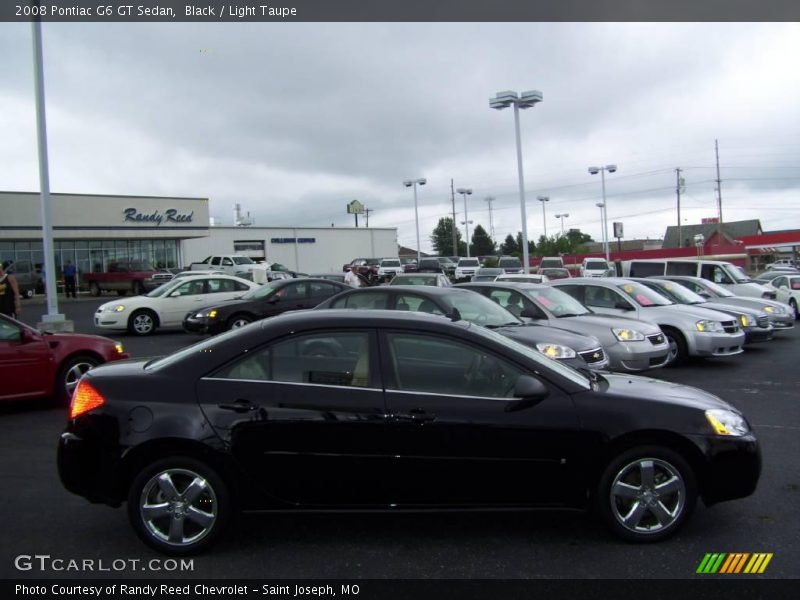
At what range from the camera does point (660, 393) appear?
4492mm

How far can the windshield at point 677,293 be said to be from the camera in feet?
45.0

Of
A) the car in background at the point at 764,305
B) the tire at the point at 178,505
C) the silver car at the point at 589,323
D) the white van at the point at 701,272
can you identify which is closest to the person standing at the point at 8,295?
the silver car at the point at 589,323

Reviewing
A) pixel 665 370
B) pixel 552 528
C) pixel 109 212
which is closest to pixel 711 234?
pixel 109 212

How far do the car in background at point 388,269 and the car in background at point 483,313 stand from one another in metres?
32.0

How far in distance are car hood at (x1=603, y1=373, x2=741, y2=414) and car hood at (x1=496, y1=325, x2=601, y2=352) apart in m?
3.62

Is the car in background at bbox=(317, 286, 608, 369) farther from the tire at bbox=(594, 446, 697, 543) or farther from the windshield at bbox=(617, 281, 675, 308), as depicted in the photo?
the tire at bbox=(594, 446, 697, 543)

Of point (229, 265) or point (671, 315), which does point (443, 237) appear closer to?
point (229, 265)

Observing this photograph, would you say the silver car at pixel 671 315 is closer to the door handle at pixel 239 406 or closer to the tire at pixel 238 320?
the tire at pixel 238 320

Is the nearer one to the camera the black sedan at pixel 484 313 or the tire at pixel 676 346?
the black sedan at pixel 484 313

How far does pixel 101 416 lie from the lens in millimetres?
4152

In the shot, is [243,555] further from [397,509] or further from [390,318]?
[390,318]

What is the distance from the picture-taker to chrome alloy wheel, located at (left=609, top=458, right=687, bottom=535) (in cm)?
416

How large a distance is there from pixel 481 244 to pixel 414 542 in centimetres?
11902

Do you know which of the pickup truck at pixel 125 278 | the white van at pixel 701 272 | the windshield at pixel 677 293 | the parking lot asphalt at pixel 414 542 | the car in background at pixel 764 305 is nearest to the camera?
the parking lot asphalt at pixel 414 542
